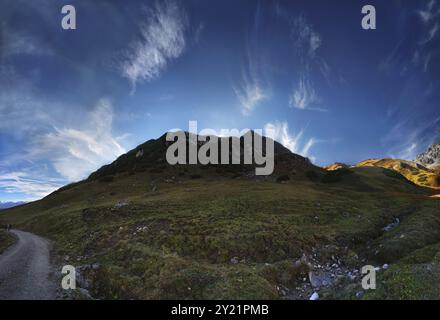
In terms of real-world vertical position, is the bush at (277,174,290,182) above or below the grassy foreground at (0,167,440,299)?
above

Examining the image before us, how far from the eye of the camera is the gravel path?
623 inches

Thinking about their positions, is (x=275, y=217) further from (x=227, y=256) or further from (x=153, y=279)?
(x=153, y=279)

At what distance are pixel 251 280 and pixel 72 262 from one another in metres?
17.7

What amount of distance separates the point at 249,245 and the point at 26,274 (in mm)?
18237

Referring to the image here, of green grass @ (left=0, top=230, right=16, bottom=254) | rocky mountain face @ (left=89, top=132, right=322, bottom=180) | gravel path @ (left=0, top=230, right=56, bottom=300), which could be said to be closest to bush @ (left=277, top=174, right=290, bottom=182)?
rocky mountain face @ (left=89, top=132, right=322, bottom=180)

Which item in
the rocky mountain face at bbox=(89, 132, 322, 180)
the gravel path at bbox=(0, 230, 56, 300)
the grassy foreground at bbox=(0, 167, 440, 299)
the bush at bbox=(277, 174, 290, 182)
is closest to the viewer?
the grassy foreground at bbox=(0, 167, 440, 299)

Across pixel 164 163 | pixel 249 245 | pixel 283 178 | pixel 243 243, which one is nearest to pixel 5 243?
pixel 243 243

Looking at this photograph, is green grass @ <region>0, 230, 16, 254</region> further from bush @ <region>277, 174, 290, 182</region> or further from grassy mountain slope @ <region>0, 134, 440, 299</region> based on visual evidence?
bush @ <region>277, 174, 290, 182</region>

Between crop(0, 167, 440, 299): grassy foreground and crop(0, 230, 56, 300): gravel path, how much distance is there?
7.60 feet

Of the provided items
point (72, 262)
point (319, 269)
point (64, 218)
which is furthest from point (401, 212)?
point (64, 218)

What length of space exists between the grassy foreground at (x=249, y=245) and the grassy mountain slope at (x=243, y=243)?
9 cm

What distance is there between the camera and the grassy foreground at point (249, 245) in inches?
614

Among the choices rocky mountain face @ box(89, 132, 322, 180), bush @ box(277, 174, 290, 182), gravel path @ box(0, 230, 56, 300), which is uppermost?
rocky mountain face @ box(89, 132, 322, 180)
